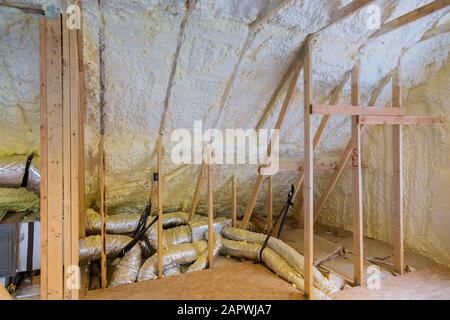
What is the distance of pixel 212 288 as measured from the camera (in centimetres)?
244

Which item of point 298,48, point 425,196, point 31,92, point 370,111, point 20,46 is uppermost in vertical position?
point 298,48

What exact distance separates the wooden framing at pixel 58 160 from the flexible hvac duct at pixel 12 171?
109 centimetres

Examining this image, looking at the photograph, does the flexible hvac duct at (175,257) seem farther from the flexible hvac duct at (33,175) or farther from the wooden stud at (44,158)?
the flexible hvac duct at (33,175)

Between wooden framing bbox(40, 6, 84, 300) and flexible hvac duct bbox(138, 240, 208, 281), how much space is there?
1.14m

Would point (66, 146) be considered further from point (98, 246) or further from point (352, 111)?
point (352, 111)

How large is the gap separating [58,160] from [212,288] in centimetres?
176

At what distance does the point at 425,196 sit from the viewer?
2990 mm

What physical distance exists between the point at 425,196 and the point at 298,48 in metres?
2.33

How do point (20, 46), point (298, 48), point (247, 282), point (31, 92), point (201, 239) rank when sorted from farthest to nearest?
point (201, 239), point (247, 282), point (298, 48), point (31, 92), point (20, 46)

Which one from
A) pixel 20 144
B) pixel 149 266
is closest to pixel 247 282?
pixel 149 266

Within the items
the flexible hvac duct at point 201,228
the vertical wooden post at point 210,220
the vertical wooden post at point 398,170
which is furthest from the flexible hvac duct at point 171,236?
the vertical wooden post at point 398,170

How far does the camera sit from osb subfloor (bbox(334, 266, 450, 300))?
2195 millimetres

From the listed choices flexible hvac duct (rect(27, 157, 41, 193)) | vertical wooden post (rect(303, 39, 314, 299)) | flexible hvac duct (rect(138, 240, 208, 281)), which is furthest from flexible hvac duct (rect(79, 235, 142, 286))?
vertical wooden post (rect(303, 39, 314, 299))
